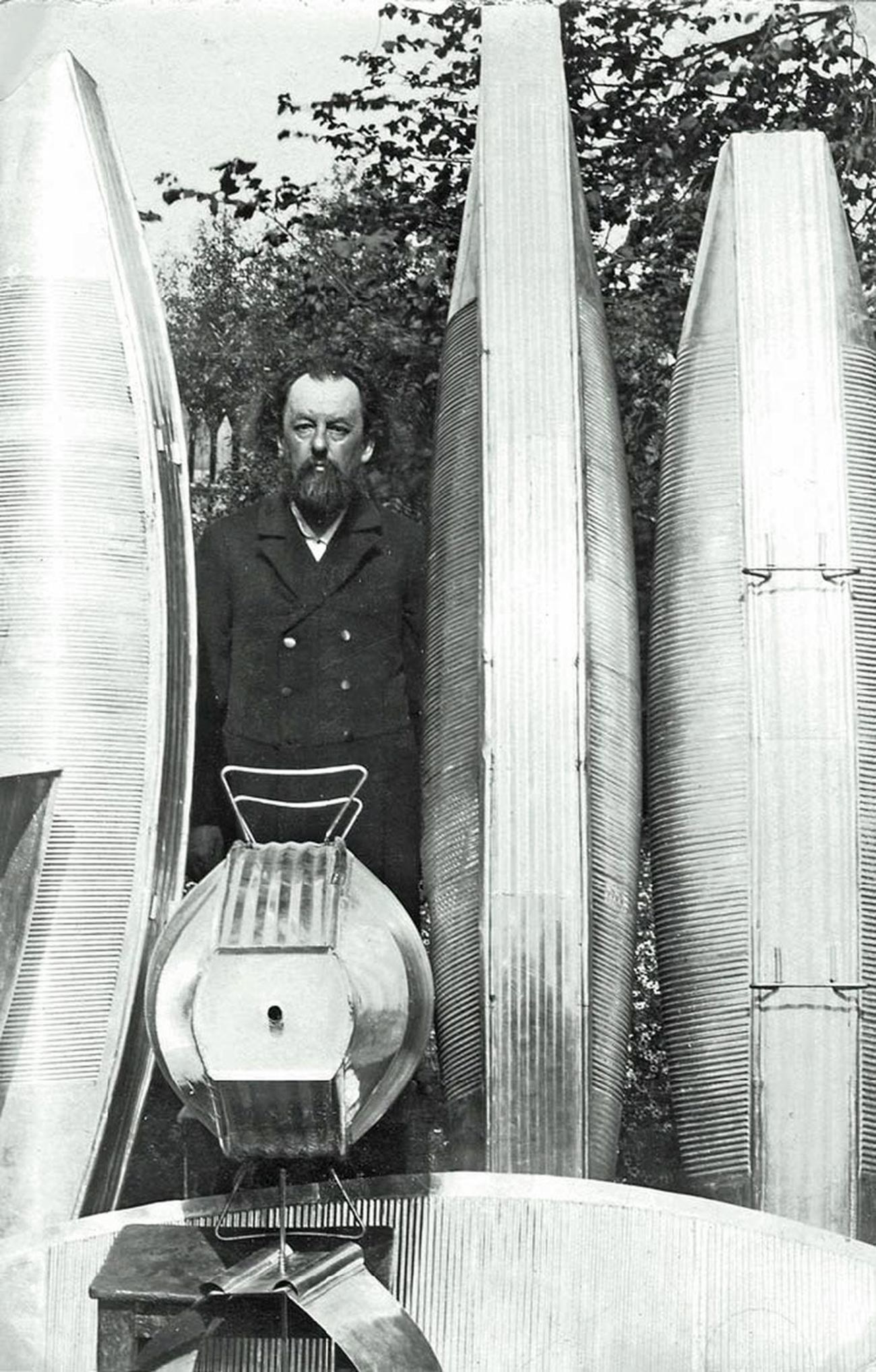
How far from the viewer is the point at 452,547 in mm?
3064

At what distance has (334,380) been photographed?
3.22 m

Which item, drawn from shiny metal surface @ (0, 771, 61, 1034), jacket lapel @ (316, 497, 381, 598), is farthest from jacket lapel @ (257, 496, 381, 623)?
shiny metal surface @ (0, 771, 61, 1034)

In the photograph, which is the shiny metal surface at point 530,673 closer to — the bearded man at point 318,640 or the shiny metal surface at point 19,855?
the bearded man at point 318,640

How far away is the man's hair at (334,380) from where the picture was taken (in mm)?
3240

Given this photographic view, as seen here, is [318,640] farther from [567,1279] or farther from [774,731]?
[567,1279]

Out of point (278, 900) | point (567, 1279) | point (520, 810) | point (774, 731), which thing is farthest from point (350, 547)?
point (567, 1279)

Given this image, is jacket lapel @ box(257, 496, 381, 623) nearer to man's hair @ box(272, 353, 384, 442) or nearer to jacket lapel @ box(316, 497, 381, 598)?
jacket lapel @ box(316, 497, 381, 598)

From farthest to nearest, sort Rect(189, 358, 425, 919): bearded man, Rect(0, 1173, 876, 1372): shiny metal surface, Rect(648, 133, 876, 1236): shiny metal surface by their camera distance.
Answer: Rect(189, 358, 425, 919): bearded man → Rect(648, 133, 876, 1236): shiny metal surface → Rect(0, 1173, 876, 1372): shiny metal surface

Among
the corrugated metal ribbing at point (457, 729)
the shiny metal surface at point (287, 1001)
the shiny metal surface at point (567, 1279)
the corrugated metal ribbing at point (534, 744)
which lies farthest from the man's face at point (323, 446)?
the shiny metal surface at point (567, 1279)

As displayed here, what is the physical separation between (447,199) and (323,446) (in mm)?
578

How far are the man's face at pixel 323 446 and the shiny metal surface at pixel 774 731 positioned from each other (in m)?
0.56

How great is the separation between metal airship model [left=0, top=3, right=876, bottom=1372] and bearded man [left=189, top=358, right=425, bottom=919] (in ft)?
0.31

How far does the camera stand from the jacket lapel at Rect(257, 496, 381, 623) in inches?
124

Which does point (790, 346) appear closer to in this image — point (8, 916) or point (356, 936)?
point (356, 936)
